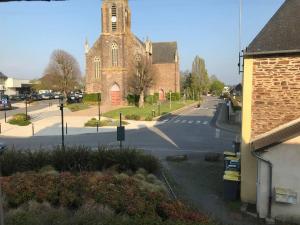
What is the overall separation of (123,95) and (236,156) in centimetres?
4560

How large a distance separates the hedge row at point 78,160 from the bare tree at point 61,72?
52945 mm

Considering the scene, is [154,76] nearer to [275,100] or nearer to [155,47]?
[155,47]

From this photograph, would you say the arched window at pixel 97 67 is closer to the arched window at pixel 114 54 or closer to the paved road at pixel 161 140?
the arched window at pixel 114 54

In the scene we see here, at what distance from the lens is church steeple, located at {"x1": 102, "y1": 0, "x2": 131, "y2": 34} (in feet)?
195

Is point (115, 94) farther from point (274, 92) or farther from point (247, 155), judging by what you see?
point (274, 92)

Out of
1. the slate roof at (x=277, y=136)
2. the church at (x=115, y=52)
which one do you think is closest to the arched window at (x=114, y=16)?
the church at (x=115, y=52)

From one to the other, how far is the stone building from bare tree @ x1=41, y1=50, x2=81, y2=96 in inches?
2220

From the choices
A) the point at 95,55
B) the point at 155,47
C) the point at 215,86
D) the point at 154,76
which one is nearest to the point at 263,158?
the point at 154,76

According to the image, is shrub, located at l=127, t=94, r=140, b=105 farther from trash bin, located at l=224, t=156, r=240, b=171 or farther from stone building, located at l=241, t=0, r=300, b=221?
stone building, located at l=241, t=0, r=300, b=221

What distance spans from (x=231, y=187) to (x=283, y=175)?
2.17 m

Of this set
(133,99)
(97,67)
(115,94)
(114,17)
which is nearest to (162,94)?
(97,67)

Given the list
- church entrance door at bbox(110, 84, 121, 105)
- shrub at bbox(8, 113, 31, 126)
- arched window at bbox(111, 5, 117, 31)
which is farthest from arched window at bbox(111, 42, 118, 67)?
shrub at bbox(8, 113, 31, 126)

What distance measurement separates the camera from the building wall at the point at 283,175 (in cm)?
1026

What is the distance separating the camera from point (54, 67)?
66812mm
